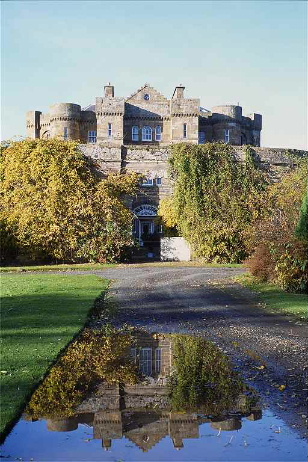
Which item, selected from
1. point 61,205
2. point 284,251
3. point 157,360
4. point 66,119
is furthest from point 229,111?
point 157,360

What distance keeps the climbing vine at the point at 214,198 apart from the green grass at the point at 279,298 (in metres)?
11.6

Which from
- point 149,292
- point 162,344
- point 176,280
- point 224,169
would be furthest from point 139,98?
point 162,344

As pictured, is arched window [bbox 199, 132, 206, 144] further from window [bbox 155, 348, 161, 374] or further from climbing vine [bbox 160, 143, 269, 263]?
window [bbox 155, 348, 161, 374]

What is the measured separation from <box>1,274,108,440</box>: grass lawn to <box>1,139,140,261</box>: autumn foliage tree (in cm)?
1271

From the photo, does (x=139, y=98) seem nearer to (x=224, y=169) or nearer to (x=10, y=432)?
(x=224, y=169)

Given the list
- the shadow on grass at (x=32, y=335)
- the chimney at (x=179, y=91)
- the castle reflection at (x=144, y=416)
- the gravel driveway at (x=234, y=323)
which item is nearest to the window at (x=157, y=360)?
the castle reflection at (x=144, y=416)

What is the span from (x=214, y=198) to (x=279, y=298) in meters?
18.9

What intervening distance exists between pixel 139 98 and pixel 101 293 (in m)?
40.8

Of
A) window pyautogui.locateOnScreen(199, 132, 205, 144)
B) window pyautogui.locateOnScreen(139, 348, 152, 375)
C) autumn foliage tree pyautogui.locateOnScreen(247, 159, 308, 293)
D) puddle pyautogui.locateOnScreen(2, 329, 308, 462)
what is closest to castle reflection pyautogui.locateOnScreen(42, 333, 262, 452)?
puddle pyautogui.locateOnScreen(2, 329, 308, 462)

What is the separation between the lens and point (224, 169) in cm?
3816

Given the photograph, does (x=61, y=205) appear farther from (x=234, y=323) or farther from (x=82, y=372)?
(x=82, y=372)

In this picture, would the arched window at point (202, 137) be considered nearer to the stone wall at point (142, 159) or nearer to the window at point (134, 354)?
the stone wall at point (142, 159)

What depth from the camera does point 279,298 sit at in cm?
1836

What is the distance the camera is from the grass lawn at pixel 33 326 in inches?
311
